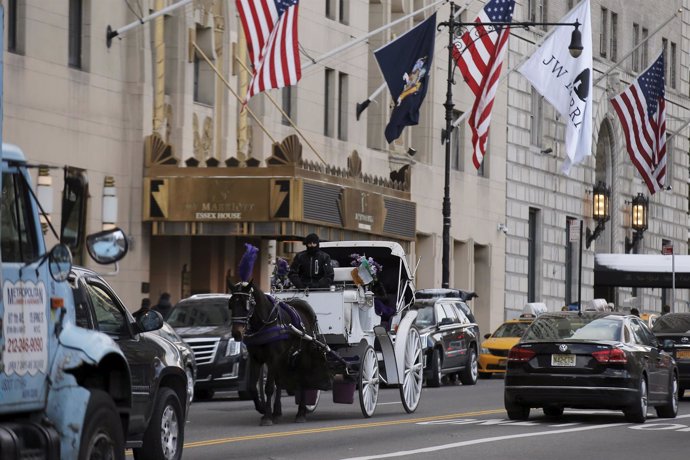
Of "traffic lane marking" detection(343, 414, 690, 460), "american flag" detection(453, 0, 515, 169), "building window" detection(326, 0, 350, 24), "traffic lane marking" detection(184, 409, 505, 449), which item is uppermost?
"building window" detection(326, 0, 350, 24)

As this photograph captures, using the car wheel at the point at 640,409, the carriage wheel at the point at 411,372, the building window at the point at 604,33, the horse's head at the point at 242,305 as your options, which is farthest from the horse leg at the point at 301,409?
the building window at the point at 604,33

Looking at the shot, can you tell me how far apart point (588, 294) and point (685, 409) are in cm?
4208

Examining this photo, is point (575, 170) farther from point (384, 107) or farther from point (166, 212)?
point (166, 212)

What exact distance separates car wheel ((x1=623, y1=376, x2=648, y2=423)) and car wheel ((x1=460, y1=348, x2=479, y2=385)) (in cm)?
1470

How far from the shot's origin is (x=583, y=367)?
76.9 feet

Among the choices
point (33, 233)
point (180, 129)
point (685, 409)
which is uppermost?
point (180, 129)

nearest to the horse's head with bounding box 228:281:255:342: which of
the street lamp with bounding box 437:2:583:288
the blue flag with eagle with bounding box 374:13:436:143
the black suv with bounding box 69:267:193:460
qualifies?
the black suv with bounding box 69:267:193:460

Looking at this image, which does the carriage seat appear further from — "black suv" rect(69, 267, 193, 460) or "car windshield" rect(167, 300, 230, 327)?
"black suv" rect(69, 267, 193, 460)

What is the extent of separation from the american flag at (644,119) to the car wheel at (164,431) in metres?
36.4

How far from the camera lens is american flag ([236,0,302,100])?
35.8 m

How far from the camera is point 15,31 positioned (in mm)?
34969

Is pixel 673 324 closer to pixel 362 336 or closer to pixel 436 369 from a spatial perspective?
pixel 436 369

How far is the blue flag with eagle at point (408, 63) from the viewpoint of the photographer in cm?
4062

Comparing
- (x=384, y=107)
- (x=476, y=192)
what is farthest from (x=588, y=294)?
(x=384, y=107)
